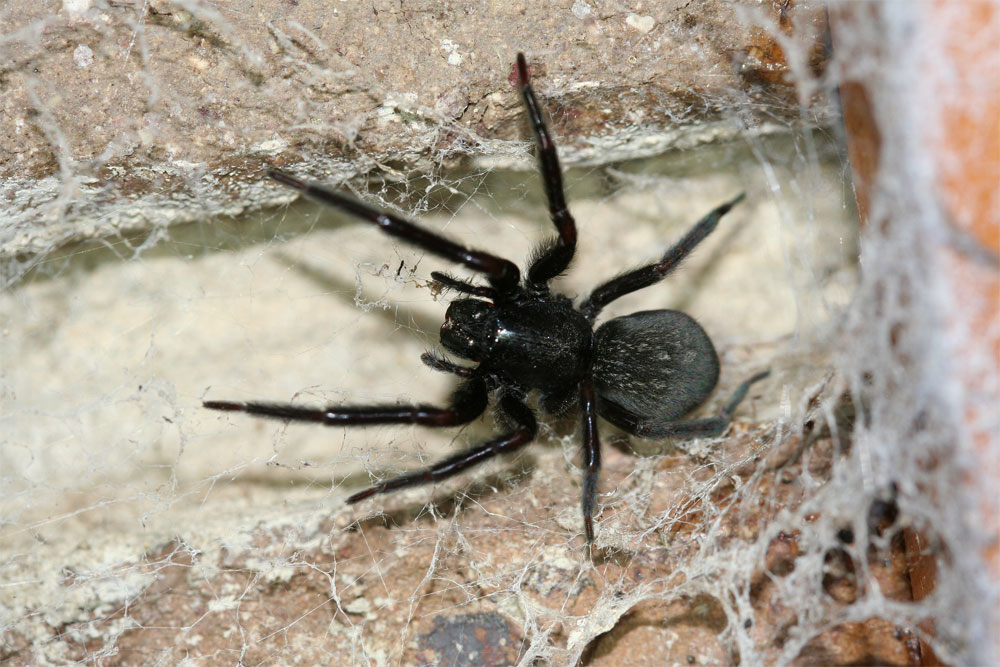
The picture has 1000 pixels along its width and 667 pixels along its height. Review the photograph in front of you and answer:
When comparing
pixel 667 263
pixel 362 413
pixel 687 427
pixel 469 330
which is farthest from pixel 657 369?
pixel 362 413

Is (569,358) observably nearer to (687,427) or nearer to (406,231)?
(687,427)

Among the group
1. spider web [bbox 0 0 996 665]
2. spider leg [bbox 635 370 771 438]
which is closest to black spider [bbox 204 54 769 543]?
spider leg [bbox 635 370 771 438]

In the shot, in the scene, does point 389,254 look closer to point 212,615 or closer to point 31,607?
point 212,615

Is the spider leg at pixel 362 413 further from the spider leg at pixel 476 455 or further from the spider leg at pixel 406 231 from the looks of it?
the spider leg at pixel 406 231

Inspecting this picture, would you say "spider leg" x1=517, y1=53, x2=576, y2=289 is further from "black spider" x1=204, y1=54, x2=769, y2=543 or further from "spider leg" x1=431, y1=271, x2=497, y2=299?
"spider leg" x1=431, y1=271, x2=497, y2=299

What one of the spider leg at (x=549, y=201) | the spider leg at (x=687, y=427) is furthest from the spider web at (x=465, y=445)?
the spider leg at (x=549, y=201)

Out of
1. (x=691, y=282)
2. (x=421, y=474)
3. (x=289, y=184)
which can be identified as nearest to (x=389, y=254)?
(x=289, y=184)

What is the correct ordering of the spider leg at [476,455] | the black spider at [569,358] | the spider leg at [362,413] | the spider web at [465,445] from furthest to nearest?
the black spider at [569,358], the spider leg at [476,455], the spider leg at [362,413], the spider web at [465,445]
